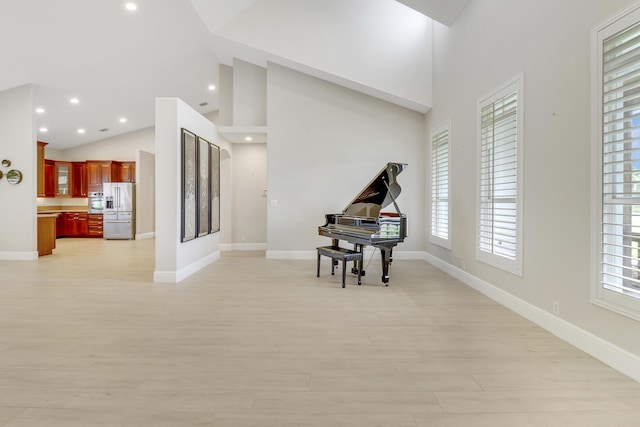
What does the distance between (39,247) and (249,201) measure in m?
4.38

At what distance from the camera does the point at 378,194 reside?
5.08 metres

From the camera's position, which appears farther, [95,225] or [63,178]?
[63,178]

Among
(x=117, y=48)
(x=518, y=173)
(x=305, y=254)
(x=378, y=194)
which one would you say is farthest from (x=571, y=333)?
(x=117, y=48)

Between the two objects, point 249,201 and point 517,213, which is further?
point 249,201

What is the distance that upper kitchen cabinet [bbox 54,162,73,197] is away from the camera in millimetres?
10820

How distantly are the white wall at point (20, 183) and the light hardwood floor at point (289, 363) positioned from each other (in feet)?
10.2

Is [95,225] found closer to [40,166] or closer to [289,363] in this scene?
[40,166]

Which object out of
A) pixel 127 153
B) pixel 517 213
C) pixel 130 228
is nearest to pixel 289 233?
pixel 517 213

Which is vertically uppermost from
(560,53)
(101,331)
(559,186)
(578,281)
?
(560,53)

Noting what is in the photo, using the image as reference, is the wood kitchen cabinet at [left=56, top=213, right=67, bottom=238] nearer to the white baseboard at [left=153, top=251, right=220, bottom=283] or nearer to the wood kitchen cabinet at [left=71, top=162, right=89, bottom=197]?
the wood kitchen cabinet at [left=71, top=162, right=89, bottom=197]

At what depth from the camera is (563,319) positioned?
2.88 m

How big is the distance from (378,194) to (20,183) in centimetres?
702

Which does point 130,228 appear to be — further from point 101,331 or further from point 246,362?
point 246,362

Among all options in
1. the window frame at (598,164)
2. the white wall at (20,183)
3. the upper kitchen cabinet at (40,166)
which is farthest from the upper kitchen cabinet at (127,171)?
the window frame at (598,164)
